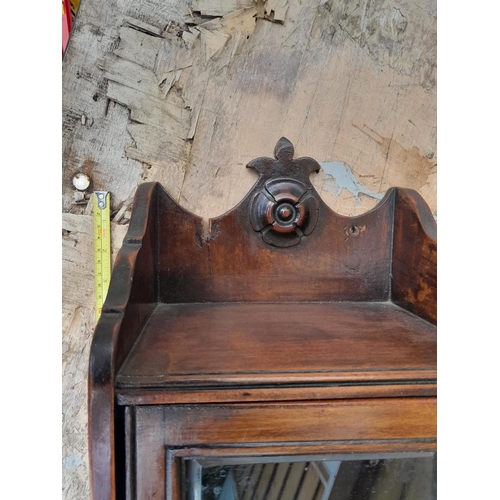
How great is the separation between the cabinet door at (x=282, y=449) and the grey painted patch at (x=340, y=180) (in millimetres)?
514

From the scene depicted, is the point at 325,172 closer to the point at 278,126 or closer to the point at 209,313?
the point at 278,126

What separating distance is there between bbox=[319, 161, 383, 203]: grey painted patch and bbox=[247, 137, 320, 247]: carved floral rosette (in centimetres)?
6

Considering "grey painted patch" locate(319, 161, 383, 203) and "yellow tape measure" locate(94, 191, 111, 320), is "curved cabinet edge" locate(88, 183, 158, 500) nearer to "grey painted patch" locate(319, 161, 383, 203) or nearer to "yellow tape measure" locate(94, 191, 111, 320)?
"yellow tape measure" locate(94, 191, 111, 320)

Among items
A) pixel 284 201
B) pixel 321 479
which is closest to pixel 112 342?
pixel 321 479

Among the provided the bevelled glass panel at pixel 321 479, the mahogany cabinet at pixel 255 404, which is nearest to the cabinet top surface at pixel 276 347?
the mahogany cabinet at pixel 255 404

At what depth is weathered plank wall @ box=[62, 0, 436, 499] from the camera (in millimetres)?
893

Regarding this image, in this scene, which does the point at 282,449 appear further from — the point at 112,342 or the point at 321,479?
the point at 112,342

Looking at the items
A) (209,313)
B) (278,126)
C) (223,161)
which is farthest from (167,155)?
(209,313)

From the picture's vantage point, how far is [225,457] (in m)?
0.51

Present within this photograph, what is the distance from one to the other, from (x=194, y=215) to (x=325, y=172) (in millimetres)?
290

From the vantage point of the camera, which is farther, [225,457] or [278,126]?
[278,126]

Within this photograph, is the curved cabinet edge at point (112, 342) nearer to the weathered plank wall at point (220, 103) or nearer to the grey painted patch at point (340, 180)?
the weathered plank wall at point (220, 103)

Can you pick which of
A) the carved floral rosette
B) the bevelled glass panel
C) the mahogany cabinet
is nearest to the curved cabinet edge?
the mahogany cabinet

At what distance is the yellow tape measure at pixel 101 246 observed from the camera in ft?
2.98
